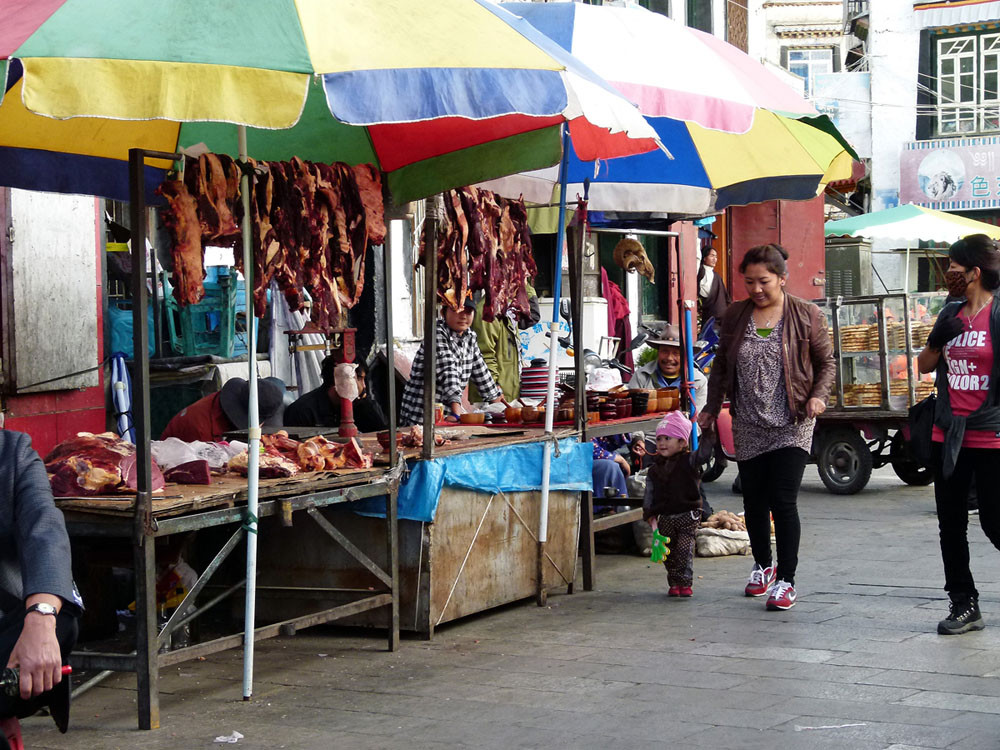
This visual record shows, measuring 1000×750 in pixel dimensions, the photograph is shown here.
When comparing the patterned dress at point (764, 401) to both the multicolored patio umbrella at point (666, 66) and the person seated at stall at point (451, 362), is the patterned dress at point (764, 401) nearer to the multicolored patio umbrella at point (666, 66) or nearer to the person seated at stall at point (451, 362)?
the multicolored patio umbrella at point (666, 66)

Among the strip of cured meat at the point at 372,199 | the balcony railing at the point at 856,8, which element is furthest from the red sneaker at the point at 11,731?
the balcony railing at the point at 856,8

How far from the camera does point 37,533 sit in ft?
12.0

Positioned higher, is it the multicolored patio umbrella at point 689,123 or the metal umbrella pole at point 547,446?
the multicolored patio umbrella at point 689,123

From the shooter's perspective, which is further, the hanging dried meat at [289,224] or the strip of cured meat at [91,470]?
the hanging dried meat at [289,224]

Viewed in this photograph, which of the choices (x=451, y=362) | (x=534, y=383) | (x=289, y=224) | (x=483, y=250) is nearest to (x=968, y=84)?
(x=534, y=383)

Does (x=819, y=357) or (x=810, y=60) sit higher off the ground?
(x=810, y=60)

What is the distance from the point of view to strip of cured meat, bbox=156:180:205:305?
552 centimetres

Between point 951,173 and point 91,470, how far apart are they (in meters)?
27.1

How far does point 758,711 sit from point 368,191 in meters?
2.96

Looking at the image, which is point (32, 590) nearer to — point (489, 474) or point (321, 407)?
point (489, 474)

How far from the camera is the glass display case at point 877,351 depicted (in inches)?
480

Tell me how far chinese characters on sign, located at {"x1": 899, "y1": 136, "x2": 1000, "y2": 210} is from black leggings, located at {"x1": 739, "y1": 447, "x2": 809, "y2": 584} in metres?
23.4

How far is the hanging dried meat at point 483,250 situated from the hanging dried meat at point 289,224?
0.52 meters

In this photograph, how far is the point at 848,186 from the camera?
31234mm
